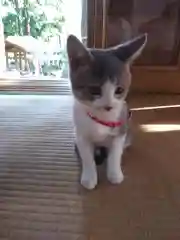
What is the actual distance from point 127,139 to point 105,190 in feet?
0.84

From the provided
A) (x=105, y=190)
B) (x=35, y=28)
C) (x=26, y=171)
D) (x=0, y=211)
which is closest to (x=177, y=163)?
(x=105, y=190)

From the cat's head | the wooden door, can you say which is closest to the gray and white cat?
the cat's head

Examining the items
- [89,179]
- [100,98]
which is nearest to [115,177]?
[89,179]

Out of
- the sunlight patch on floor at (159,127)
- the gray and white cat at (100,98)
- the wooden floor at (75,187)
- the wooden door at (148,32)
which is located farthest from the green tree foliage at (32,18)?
the gray and white cat at (100,98)

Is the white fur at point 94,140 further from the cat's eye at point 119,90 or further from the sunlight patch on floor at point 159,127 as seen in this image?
the sunlight patch on floor at point 159,127

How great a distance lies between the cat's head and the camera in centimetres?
102

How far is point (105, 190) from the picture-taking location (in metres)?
1.19

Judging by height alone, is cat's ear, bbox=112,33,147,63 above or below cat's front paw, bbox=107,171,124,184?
above

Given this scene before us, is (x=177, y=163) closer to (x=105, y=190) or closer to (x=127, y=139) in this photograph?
(x=127, y=139)

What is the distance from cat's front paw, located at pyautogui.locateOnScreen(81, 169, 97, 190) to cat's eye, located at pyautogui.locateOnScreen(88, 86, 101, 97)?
30cm

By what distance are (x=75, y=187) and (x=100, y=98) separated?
0.35 m

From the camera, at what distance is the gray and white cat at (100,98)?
1.03m

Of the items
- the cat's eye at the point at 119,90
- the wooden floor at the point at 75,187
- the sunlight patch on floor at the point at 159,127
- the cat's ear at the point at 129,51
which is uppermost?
the cat's ear at the point at 129,51

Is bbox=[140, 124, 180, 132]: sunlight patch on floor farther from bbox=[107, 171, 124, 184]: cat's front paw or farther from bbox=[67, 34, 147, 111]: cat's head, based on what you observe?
bbox=[67, 34, 147, 111]: cat's head
